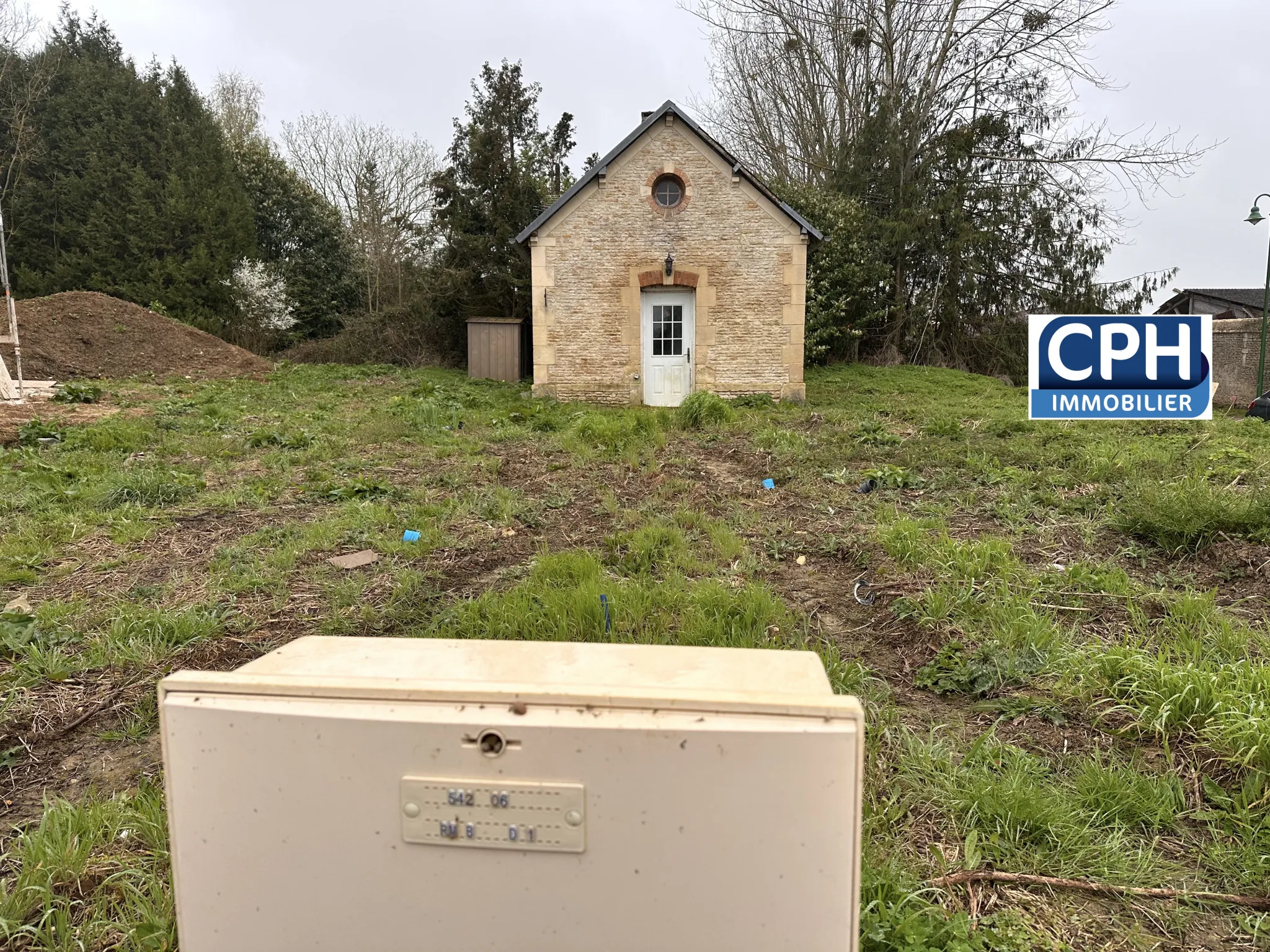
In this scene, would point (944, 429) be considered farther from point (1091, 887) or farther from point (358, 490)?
point (1091, 887)

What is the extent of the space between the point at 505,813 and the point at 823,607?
125 inches

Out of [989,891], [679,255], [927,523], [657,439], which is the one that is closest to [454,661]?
[989,891]

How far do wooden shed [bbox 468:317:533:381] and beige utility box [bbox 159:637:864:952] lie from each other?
17693 mm

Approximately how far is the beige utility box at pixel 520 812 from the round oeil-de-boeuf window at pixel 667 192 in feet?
45.8

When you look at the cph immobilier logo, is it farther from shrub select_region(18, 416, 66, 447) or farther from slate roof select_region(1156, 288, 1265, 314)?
slate roof select_region(1156, 288, 1265, 314)

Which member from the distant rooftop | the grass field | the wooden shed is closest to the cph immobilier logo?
the grass field

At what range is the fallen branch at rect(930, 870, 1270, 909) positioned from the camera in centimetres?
208

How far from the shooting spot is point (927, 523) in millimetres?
5277

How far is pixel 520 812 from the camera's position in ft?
4.10

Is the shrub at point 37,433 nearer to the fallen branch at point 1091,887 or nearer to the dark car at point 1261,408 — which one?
the fallen branch at point 1091,887

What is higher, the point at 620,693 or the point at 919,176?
the point at 919,176

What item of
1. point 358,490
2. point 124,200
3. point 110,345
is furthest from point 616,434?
point 124,200

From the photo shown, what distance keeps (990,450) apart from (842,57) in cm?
2039

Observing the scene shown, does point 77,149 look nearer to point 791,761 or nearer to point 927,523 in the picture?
point 927,523
